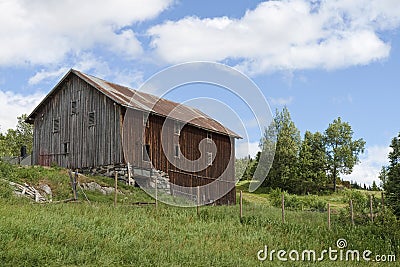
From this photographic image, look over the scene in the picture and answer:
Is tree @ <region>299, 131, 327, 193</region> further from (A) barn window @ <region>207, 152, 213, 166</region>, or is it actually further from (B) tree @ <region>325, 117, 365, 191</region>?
(A) barn window @ <region>207, 152, 213, 166</region>

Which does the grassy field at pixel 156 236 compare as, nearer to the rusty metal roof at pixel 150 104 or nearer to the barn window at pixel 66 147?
the rusty metal roof at pixel 150 104

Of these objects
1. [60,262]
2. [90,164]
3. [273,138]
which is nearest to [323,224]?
[60,262]

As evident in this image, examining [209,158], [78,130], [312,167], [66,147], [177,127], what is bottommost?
[312,167]

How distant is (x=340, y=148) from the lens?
67.2 m

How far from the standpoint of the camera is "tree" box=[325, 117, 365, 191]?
66562 millimetres

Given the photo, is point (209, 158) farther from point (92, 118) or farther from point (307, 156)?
point (307, 156)

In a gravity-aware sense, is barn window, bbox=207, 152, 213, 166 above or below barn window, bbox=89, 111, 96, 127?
below

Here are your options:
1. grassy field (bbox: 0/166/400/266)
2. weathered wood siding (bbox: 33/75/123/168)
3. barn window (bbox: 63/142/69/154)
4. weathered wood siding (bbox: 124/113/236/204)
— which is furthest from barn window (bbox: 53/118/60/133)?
grassy field (bbox: 0/166/400/266)

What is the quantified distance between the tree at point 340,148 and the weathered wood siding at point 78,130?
3802cm

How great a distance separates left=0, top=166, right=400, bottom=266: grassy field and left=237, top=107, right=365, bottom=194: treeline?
1416 inches

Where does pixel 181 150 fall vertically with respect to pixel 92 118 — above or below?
below

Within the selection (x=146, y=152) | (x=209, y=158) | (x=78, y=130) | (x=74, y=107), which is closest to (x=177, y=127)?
(x=146, y=152)

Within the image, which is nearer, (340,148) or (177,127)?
(177,127)

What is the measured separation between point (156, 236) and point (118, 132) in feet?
55.5
